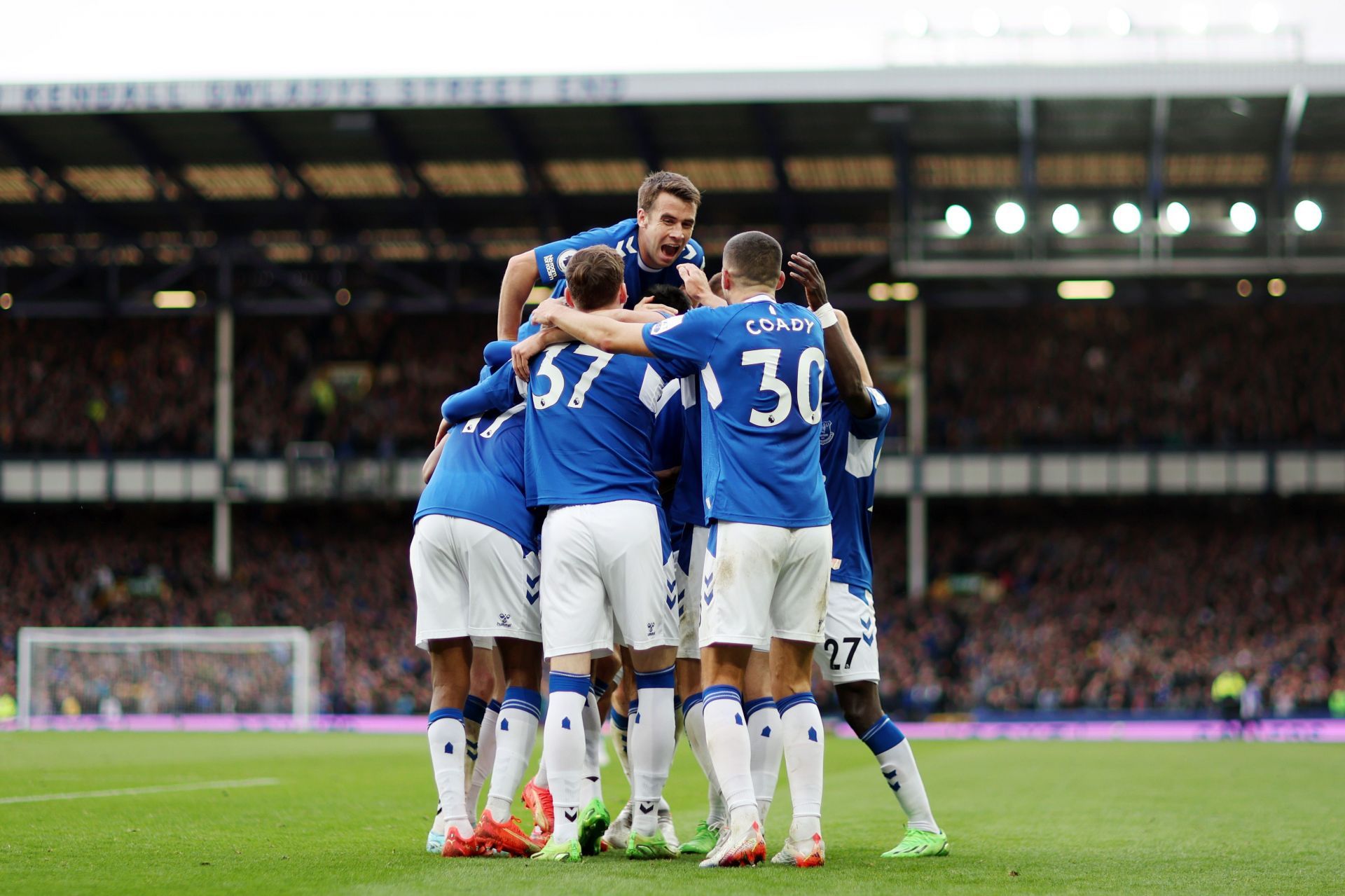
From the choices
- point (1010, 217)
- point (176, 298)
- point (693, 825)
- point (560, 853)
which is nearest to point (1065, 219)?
point (1010, 217)

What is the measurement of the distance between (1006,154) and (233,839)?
1031 inches

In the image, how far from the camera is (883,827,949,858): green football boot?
6.62 metres

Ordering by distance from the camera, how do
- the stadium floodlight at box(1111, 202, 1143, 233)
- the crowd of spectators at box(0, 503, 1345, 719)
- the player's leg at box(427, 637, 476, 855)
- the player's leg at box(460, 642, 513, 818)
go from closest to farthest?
the player's leg at box(427, 637, 476, 855) < the player's leg at box(460, 642, 513, 818) < the stadium floodlight at box(1111, 202, 1143, 233) < the crowd of spectators at box(0, 503, 1345, 719)

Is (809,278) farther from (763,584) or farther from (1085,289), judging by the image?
(1085,289)

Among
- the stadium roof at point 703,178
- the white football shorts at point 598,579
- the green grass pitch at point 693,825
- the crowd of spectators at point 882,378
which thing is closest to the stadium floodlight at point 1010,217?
the stadium roof at point 703,178

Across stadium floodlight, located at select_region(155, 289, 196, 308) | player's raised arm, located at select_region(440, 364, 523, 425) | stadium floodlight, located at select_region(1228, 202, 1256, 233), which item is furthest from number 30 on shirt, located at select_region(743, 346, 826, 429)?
stadium floodlight, located at select_region(155, 289, 196, 308)

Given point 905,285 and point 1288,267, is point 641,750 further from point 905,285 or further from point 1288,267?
point 905,285

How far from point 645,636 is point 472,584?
0.85 meters

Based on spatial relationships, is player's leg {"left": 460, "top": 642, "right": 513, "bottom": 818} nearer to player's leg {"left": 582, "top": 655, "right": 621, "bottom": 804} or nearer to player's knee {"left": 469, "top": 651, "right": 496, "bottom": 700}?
player's knee {"left": 469, "top": 651, "right": 496, "bottom": 700}

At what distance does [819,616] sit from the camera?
621 centimetres

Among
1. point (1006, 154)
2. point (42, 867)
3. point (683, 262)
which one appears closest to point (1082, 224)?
point (1006, 154)

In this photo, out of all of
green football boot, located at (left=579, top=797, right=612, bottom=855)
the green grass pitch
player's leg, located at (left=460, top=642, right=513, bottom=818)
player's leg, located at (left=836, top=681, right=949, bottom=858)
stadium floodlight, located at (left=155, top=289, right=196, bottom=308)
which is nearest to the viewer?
the green grass pitch

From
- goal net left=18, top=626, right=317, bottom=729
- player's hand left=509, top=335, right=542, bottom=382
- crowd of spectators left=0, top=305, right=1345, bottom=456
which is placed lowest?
goal net left=18, top=626, right=317, bottom=729

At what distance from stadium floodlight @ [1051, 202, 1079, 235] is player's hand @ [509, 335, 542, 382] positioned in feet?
79.9
